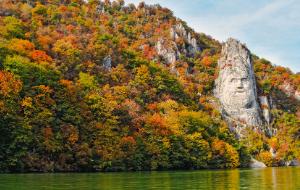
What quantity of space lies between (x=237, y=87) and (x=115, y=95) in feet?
212

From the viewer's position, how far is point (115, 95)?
93.2 m

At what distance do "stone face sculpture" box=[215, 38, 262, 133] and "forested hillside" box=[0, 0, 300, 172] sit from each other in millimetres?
4702

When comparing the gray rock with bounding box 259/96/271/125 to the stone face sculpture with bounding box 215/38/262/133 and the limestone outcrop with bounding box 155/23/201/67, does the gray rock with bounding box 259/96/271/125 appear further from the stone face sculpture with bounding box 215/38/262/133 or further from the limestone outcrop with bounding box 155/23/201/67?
the limestone outcrop with bounding box 155/23/201/67

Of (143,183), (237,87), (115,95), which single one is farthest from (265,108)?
(143,183)

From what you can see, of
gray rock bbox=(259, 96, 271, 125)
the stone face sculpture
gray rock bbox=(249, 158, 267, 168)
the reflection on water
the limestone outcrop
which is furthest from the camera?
the limestone outcrop

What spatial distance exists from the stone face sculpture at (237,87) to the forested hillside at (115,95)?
4702mm

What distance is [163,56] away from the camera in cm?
15312

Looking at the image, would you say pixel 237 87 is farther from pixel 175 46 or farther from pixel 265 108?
pixel 175 46

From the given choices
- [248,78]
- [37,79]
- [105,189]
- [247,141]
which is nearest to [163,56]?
[248,78]

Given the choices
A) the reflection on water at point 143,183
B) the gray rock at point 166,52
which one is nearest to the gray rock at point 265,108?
the gray rock at point 166,52

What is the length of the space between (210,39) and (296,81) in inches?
1781

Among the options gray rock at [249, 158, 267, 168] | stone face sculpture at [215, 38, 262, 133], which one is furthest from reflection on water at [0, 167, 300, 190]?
stone face sculpture at [215, 38, 262, 133]

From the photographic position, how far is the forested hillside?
67.2 metres

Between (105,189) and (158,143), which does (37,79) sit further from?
(105,189)
